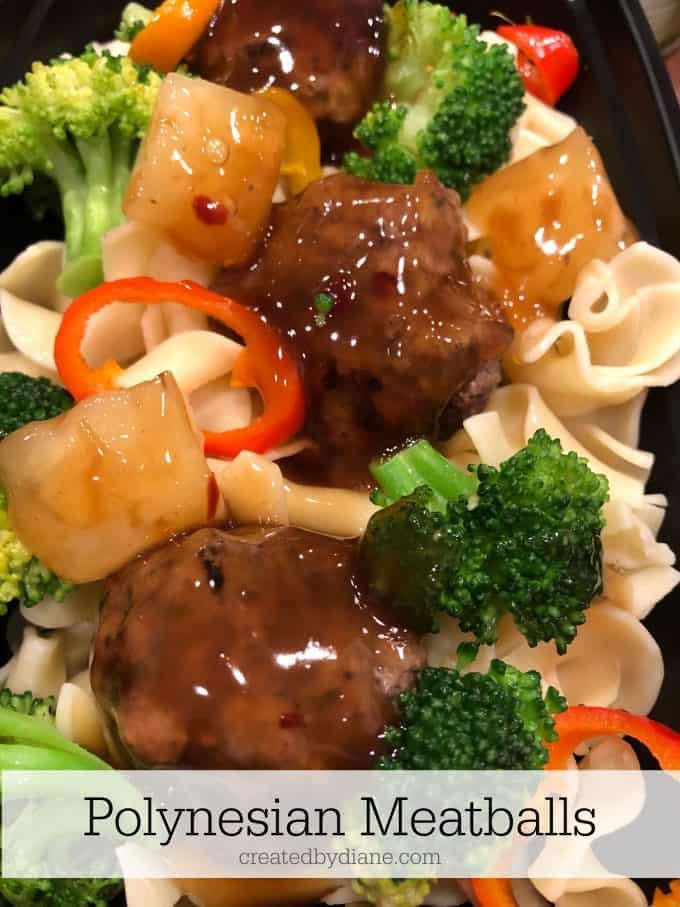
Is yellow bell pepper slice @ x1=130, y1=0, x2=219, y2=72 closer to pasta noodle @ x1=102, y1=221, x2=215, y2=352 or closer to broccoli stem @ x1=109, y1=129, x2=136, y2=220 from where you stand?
broccoli stem @ x1=109, y1=129, x2=136, y2=220

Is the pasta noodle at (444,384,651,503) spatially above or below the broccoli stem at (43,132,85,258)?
below

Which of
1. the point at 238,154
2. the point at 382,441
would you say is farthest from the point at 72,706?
the point at 238,154

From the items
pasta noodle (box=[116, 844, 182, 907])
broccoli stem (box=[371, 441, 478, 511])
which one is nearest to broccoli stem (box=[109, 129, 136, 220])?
broccoli stem (box=[371, 441, 478, 511])

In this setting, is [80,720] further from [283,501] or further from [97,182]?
[97,182]

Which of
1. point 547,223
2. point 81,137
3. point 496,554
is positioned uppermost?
point 81,137

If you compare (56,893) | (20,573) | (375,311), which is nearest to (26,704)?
(20,573)

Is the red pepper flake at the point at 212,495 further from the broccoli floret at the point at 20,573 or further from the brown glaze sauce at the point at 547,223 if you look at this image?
the brown glaze sauce at the point at 547,223
